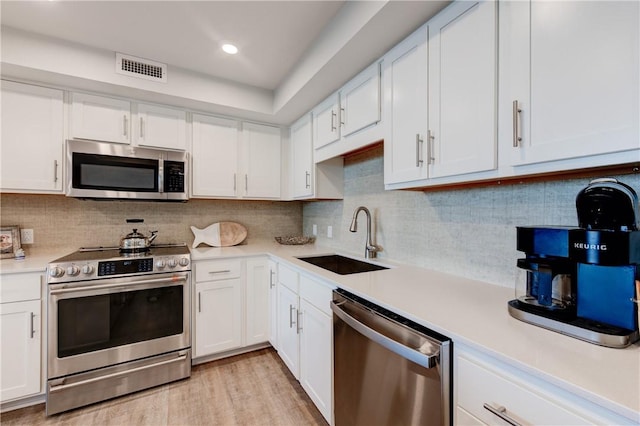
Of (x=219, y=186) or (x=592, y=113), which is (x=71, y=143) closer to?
(x=219, y=186)

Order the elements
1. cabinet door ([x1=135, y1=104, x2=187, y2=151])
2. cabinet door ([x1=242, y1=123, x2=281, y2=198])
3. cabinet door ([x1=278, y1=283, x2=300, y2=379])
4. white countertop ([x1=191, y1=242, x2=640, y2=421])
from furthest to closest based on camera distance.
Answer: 1. cabinet door ([x1=242, y1=123, x2=281, y2=198])
2. cabinet door ([x1=135, y1=104, x2=187, y2=151])
3. cabinet door ([x1=278, y1=283, x2=300, y2=379])
4. white countertop ([x1=191, y1=242, x2=640, y2=421])

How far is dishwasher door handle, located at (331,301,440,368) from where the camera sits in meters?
0.89

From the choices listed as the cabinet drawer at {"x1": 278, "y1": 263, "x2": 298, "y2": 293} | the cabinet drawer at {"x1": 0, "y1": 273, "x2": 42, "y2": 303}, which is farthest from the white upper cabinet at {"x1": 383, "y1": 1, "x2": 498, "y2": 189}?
the cabinet drawer at {"x1": 0, "y1": 273, "x2": 42, "y2": 303}

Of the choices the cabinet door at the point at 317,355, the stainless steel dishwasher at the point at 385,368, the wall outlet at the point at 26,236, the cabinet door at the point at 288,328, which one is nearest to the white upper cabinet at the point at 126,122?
the wall outlet at the point at 26,236

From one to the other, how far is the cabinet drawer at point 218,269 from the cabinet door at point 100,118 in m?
1.19

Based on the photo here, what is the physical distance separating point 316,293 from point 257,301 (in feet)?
3.27

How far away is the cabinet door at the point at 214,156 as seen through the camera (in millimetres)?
2557

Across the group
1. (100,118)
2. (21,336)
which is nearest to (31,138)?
(100,118)

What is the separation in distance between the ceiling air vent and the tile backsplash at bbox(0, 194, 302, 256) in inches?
44.2

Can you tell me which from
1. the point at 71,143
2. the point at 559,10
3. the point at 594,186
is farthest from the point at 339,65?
the point at 71,143

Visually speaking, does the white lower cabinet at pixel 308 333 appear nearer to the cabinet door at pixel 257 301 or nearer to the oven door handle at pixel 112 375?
the cabinet door at pixel 257 301

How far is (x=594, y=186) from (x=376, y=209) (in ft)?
4.49

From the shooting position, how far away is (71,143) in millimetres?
2051

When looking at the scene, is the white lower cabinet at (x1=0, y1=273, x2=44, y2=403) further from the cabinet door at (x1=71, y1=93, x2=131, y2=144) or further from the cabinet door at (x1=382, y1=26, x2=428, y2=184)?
the cabinet door at (x1=382, y1=26, x2=428, y2=184)
